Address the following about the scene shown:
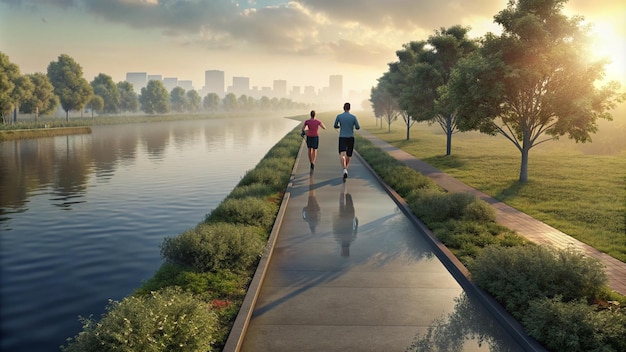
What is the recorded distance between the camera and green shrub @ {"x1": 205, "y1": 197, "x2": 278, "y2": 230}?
9.62 meters

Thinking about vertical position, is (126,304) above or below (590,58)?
below

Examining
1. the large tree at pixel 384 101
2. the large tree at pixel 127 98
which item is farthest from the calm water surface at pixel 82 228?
the large tree at pixel 127 98

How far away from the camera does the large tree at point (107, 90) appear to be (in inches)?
3755

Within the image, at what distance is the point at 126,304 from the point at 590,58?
17369 mm

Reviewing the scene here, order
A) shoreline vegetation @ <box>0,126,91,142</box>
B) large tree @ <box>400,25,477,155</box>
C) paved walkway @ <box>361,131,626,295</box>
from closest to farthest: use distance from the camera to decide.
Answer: paved walkway @ <box>361,131,626,295</box> → large tree @ <box>400,25,477,155</box> → shoreline vegetation @ <box>0,126,91,142</box>

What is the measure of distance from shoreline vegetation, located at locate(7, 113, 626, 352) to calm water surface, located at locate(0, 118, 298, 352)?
107cm

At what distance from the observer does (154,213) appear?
1366 centimetres

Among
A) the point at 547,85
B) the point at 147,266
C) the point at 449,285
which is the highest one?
the point at 547,85

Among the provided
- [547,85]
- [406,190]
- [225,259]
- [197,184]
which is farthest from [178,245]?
[547,85]

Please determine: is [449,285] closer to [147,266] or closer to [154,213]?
[147,266]

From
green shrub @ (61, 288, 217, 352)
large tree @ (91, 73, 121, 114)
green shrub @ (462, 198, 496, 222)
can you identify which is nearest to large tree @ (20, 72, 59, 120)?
large tree @ (91, 73, 121, 114)

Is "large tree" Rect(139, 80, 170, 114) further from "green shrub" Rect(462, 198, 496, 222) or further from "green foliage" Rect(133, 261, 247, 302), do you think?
"green foliage" Rect(133, 261, 247, 302)

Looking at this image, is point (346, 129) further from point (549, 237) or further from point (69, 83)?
point (69, 83)

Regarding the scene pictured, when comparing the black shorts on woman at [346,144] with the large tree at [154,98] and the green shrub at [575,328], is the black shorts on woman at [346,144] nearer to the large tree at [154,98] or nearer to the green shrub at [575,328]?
the green shrub at [575,328]
